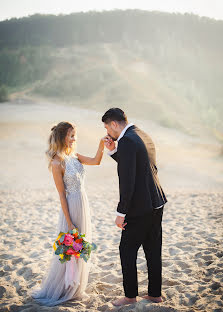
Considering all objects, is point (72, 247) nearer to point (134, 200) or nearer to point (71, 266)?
point (71, 266)

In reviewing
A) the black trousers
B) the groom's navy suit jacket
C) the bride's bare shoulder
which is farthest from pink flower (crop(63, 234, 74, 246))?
the bride's bare shoulder

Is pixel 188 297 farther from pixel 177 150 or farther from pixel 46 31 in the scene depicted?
pixel 46 31

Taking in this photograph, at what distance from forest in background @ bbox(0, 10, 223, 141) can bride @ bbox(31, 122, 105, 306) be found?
2465 cm

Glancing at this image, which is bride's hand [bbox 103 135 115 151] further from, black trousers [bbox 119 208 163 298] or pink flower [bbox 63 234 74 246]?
pink flower [bbox 63 234 74 246]

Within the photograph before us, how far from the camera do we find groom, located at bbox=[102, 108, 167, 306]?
2.64 metres

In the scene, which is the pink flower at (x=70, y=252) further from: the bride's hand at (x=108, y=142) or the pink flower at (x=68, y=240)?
the bride's hand at (x=108, y=142)

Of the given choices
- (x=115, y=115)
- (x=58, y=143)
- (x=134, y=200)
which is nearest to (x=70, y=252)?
(x=134, y=200)

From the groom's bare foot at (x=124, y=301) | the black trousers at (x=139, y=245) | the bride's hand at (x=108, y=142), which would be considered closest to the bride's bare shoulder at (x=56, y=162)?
the bride's hand at (x=108, y=142)

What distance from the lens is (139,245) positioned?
113 inches

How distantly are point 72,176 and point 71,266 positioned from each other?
3.35ft

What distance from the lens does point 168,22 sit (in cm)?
8150

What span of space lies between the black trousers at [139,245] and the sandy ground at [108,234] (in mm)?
241

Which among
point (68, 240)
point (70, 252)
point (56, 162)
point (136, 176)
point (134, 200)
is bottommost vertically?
point (70, 252)

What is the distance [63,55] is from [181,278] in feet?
188
